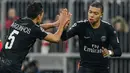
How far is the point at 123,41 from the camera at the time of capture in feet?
54.0

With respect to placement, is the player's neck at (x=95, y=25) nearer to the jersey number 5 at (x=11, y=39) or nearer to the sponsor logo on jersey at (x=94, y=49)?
the sponsor logo on jersey at (x=94, y=49)

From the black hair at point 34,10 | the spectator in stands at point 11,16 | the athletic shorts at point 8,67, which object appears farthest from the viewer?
the spectator in stands at point 11,16

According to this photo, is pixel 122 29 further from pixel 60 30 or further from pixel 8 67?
pixel 8 67

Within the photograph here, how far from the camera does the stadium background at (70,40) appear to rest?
643 inches

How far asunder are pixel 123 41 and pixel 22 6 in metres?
3.37

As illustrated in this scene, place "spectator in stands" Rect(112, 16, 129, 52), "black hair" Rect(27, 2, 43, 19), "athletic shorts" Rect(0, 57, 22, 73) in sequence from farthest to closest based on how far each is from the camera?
"spectator in stands" Rect(112, 16, 129, 52)
"black hair" Rect(27, 2, 43, 19)
"athletic shorts" Rect(0, 57, 22, 73)

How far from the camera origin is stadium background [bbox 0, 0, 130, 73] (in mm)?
16344

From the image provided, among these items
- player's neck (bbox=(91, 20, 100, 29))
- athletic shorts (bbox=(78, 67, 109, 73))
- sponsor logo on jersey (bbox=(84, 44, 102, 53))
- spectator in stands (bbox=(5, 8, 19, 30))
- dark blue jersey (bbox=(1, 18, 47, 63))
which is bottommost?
athletic shorts (bbox=(78, 67, 109, 73))

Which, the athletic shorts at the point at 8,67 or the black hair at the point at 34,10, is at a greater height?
the black hair at the point at 34,10

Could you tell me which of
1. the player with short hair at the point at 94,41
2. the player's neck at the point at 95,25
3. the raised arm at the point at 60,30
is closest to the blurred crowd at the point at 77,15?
the player's neck at the point at 95,25

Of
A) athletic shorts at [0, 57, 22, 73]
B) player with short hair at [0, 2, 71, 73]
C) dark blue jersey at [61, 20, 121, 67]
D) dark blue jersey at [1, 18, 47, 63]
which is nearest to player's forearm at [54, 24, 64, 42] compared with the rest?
player with short hair at [0, 2, 71, 73]

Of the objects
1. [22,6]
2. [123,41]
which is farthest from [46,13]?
[123,41]

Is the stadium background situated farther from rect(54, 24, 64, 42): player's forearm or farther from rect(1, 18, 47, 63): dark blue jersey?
rect(1, 18, 47, 63): dark blue jersey

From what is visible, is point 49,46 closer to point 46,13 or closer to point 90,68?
point 46,13
